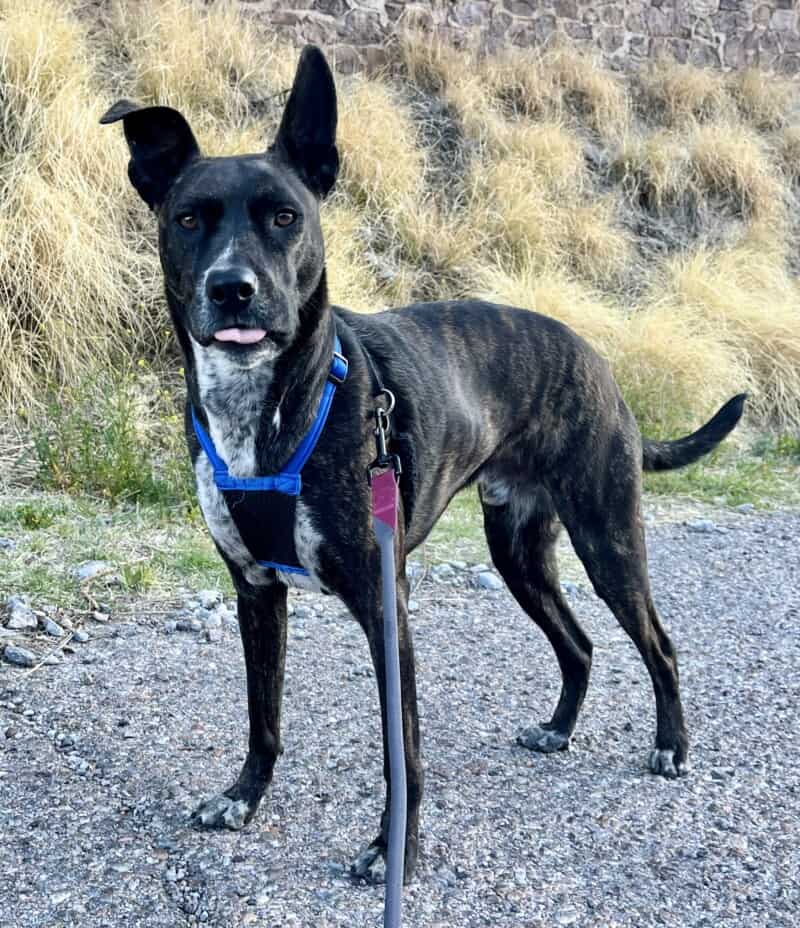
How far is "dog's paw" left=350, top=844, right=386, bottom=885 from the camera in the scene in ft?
8.36

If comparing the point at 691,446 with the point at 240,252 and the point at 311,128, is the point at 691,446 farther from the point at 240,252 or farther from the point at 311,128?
the point at 240,252

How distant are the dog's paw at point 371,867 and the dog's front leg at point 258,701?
1.17ft

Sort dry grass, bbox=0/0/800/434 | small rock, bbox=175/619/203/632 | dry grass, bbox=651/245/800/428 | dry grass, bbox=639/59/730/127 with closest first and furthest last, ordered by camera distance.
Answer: small rock, bbox=175/619/203/632
dry grass, bbox=0/0/800/434
dry grass, bbox=651/245/800/428
dry grass, bbox=639/59/730/127

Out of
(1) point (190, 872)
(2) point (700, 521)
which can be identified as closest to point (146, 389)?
(2) point (700, 521)

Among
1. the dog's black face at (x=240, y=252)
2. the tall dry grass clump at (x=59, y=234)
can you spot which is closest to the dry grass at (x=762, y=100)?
the tall dry grass clump at (x=59, y=234)

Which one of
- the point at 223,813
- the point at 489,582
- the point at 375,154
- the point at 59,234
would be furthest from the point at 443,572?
the point at 375,154

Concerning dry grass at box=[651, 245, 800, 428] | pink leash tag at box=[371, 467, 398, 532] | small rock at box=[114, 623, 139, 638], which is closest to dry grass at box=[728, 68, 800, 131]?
dry grass at box=[651, 245, 800, 428]

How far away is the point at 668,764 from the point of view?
10.3 feet

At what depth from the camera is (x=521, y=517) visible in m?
3.40

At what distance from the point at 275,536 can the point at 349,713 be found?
43.9 inches

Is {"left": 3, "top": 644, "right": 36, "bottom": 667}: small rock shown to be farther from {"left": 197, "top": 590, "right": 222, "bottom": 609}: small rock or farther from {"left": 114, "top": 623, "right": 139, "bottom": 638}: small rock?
{"left": 197, "top": 590, "right": 222, "bottom": 609}: small rock

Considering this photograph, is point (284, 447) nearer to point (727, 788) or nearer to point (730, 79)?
point (727, 788)

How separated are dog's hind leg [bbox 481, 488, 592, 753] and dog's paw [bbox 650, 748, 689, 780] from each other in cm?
29

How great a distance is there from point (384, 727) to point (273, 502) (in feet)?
1.92
